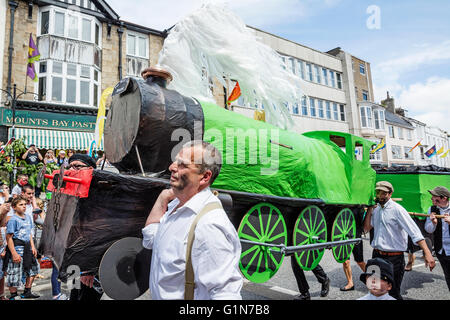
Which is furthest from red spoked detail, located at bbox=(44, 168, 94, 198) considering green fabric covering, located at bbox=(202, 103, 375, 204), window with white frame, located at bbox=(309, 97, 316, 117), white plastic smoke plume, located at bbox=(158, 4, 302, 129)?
window with white frame, located at bbox=(309, 97, 316, 117)

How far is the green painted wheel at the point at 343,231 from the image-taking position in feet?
15.5

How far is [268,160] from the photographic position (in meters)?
3.58

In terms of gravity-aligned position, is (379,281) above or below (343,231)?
below

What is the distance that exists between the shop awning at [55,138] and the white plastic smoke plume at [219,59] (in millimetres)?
10619

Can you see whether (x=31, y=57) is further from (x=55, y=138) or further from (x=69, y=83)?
(x=55, y=138)

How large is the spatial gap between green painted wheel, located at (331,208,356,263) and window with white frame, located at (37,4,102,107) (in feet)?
48.5

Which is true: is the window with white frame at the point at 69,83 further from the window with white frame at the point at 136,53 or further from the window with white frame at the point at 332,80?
the window with white frame at the point at 332,80

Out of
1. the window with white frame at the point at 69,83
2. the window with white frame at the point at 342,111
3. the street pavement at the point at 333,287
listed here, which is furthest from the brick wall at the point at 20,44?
the window with white frame at the point at 342,111

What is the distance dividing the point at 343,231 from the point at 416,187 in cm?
317

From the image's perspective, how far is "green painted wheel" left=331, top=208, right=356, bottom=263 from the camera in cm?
472

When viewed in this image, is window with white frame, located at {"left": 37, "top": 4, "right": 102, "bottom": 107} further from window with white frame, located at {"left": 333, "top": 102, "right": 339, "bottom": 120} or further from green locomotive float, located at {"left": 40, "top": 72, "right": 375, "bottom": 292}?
window with white frame, located at {"left": 333, "top": 102, "right": 339, "bottom": 120}

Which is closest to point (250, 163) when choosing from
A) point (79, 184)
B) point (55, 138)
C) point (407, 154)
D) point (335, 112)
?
point (79, 184)

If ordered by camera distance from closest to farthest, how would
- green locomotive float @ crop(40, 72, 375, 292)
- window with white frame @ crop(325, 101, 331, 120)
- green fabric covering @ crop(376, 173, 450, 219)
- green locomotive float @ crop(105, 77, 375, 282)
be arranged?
green locomotive float @ crop(40, 72, 375, 292)
green locomotive float @ crop(105, 77, 375, 282)
green fabric covering @ crop(376, 173, 450, 219)
window with white frame @ crop(325, 101, 331, 120)

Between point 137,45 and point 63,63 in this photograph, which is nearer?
point 63,63
